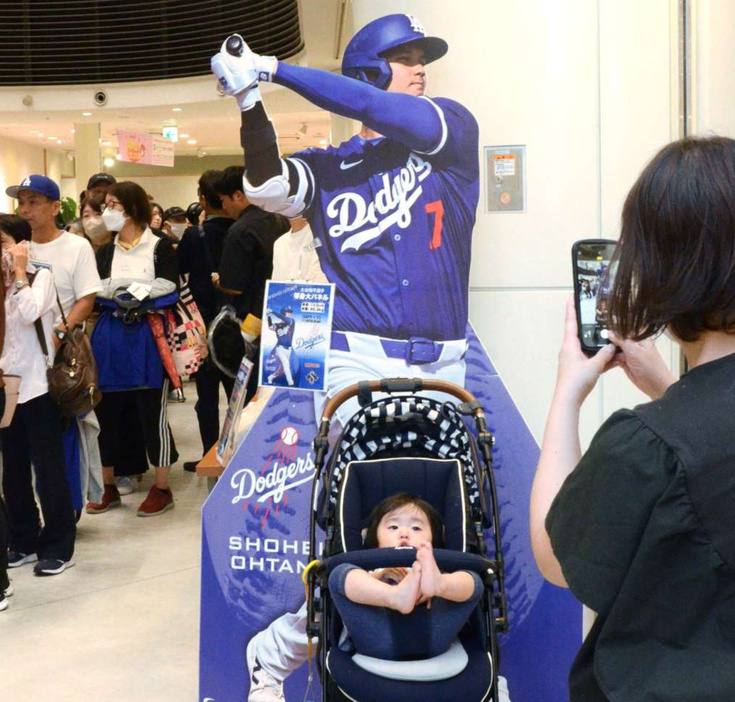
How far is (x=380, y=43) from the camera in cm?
287

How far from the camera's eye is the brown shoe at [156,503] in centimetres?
549

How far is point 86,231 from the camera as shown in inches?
248

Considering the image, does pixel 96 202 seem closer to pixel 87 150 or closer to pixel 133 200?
pixel 133 200

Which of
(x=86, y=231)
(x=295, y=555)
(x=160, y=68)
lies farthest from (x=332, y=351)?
(x=160, y=68)

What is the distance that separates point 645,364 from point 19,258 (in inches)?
134

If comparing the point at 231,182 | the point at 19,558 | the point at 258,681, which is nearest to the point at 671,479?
the point at 258,681

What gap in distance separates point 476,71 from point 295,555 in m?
1.47

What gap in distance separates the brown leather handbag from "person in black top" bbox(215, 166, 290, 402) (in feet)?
2.81

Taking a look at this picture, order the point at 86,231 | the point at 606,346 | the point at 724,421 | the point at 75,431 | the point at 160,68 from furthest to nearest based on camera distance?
the point at 160,68 → the point at 86,231 → the point at 75,431 → the point at 606,346 → the point at 724,421

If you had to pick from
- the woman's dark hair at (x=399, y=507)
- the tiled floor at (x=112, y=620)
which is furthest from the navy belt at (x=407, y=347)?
the tiled floor at (x=112, y=620)

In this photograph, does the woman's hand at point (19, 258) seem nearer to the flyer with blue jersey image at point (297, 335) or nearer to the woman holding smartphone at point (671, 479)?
the flyer with blue jersey image at point (297, 335)

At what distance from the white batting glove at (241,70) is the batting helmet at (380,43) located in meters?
0.27

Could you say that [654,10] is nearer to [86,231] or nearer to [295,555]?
[295,555]

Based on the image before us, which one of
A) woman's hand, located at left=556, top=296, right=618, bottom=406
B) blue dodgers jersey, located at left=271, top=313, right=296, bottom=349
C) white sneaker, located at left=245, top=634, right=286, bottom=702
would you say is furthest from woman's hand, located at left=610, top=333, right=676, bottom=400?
white sneaker, located at left=245, top=634, right=286, bottom=702
